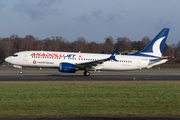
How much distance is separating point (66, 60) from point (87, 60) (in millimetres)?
3081

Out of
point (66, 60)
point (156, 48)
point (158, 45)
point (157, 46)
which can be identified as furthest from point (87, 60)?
point (158, 45)

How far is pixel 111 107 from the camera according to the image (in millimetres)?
10797

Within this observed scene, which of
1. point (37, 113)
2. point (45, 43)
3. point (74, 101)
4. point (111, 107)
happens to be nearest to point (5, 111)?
point (37, 113)

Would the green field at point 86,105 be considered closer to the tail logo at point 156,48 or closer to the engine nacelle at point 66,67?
the engine nacelle at point 66,67

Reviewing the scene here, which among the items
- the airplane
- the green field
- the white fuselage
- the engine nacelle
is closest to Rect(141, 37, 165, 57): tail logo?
the airplane

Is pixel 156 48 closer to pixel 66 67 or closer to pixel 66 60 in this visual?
pixel 66 60

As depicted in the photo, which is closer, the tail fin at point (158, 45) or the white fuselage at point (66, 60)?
the white fuselage at point (66, 60)

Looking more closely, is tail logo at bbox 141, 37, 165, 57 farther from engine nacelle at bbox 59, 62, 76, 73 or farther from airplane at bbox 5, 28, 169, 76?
engine nacelle at bbox 59, 62, 76, 73

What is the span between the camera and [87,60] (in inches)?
1249

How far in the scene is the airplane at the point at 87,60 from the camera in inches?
1202

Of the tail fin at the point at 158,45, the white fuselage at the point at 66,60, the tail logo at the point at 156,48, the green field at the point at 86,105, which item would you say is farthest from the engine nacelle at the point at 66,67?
the green field at the point at 86,105

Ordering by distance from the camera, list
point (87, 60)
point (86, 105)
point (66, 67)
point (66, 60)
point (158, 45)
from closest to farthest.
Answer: point (86, 105)
point (66, 67)
point (66, 60)
point (87, 60)
point (158, 45)

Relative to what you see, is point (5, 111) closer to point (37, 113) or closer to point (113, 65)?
point (37, 113)

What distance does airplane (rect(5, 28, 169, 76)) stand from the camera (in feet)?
100
